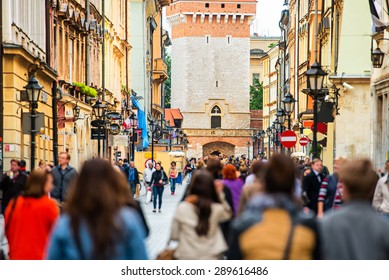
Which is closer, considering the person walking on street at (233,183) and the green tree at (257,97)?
the person walking on street at (233,183)

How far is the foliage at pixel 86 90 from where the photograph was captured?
45444 mm

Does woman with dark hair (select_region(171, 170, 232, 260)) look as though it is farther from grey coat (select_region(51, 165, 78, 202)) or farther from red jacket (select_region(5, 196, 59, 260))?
grey coat (select_region(51, 165, 78, 202))

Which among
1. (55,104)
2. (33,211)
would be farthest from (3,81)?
(33,211)

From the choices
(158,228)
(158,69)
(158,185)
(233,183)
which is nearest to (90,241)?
(233,183)

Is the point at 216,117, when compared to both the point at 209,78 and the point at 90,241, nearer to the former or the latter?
the point at 209,78

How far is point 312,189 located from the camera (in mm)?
18219

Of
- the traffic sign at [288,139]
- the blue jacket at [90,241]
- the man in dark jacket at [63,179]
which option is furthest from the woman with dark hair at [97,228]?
the traffic sign at [288,139]

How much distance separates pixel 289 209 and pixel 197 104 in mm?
122412

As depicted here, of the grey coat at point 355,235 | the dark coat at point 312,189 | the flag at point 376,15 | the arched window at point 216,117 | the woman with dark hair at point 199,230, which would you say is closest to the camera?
the grey coat at point 355,235

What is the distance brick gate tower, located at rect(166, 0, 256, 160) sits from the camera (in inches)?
4985

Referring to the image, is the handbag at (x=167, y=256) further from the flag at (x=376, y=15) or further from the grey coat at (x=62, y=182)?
the flag at (x=376, y=15)

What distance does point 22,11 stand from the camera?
3331cm

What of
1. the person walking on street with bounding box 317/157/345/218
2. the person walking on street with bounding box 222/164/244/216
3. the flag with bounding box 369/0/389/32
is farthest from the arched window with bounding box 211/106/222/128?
the person walking on street with bounding box 222/164/244/216

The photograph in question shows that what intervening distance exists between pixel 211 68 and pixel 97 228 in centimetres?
12152
